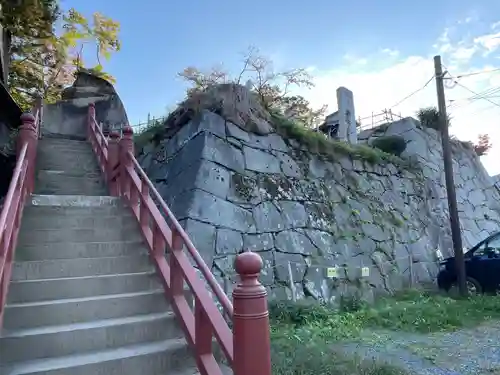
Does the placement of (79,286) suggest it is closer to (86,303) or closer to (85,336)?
(86,303)

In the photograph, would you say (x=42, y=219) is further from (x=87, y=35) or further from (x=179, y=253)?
(x=87, y=35)

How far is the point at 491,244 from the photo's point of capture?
8.27 meters

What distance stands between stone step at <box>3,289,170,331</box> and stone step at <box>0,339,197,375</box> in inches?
14.3

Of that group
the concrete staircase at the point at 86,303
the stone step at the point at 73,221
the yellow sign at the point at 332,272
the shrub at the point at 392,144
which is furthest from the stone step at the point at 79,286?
the shrub at the point at 392,144

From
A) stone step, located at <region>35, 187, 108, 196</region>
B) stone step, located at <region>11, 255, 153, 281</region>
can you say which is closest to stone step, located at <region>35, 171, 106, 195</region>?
stone step, located at <region>35, 187, 108, 196</region>

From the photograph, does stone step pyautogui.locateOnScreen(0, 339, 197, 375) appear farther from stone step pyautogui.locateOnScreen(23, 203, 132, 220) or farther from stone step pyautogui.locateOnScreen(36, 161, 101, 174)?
stone step pyautogui.locateOnScreen(36, 161, 101, 174)

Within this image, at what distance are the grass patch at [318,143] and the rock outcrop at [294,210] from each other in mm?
89

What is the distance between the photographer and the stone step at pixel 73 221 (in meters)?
4.14

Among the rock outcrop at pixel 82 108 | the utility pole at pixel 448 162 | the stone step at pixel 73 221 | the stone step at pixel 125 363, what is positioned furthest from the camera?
the rock outcrop at pixel 82 108

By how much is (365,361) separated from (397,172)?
765 centimetres

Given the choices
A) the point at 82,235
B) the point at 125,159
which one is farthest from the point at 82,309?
the point at 125,159

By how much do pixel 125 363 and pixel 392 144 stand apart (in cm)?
1104

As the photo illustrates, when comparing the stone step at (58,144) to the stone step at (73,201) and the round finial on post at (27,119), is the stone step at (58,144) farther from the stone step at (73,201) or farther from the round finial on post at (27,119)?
the stone step at (73,201)

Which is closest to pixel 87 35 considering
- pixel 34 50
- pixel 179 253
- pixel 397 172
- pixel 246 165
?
pixel 34 50
